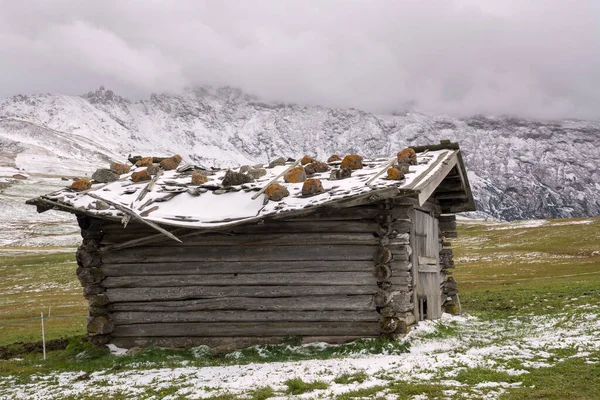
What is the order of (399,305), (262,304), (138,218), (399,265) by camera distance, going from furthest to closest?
(262,304)
(399,265)
(399,305)
(138,218)

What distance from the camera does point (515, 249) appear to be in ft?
255

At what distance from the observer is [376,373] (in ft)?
36.9

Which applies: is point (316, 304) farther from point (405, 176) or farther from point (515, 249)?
point (515, 249)

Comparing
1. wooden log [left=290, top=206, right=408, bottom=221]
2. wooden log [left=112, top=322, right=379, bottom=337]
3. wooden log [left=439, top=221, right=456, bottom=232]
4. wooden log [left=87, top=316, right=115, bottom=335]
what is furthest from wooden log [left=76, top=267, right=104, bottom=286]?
wooden log [left=439, top=221, right=456, bottom=232]

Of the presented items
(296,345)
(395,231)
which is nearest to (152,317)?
(296,345)

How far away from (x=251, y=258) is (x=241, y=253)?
303 millimetres

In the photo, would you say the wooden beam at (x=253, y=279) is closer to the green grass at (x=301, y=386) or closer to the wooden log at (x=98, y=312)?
the wooden log at (x=98, y=312)

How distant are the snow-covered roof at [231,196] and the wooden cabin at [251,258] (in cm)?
4

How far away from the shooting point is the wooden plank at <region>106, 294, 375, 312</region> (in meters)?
15.0

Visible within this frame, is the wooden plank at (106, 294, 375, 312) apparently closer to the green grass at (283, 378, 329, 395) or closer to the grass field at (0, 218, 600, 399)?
the grass field at (0, 218, 600, 399)

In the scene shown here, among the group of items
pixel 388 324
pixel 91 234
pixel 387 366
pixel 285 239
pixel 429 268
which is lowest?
pixel 387 366

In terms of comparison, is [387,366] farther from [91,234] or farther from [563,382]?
[91,234]

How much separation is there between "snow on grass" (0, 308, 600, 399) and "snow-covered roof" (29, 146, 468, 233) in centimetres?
360

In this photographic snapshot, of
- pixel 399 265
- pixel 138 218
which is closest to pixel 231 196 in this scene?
pixel 138 218
